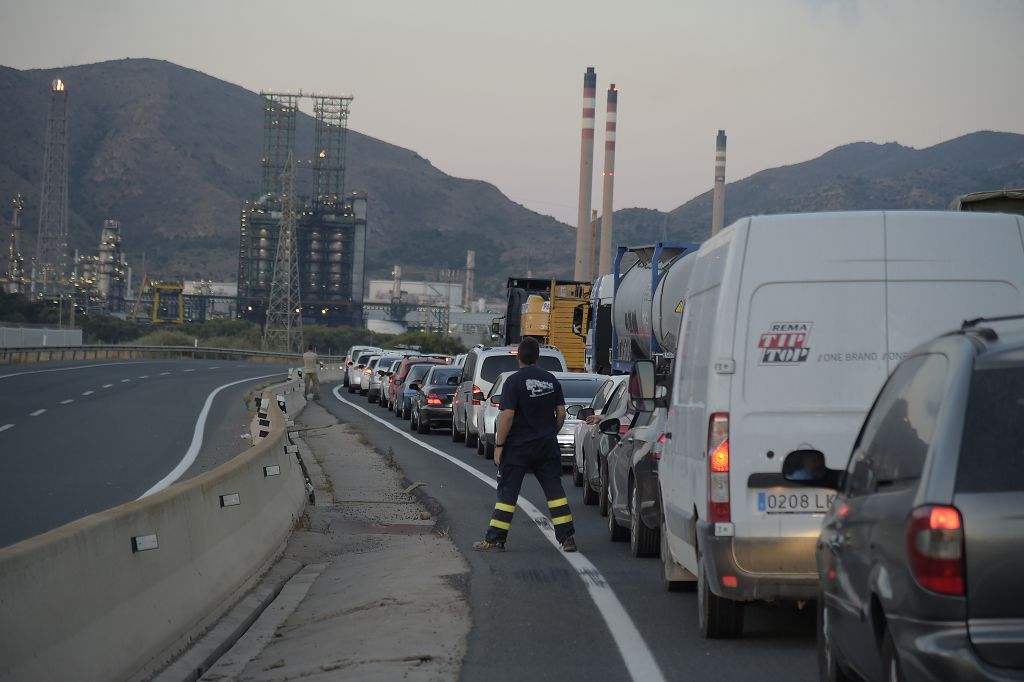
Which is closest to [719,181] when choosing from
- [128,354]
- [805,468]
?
[128,354]

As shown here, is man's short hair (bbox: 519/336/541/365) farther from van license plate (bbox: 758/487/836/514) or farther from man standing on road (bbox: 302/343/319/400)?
man standing on road (bbox: 302/343/319/400)

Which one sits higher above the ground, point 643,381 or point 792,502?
point 643,381

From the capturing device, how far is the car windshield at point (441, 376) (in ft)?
108

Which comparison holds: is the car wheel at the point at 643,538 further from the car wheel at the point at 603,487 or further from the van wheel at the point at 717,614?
the van wheel at the point at 717,614

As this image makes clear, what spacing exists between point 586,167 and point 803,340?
8810 cm

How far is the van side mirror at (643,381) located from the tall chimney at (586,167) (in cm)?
8351

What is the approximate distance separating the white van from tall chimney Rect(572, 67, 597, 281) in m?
85.7

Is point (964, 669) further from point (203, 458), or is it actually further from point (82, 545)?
point (203, 458)

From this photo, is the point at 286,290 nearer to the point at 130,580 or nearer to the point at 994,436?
the point at 130,580

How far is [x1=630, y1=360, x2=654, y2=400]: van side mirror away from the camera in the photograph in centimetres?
1012

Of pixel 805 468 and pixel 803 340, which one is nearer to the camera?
pixel 805 468

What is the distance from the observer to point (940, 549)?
428 centimetres

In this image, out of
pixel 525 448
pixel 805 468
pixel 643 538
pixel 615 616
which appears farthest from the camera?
pixel 525 448

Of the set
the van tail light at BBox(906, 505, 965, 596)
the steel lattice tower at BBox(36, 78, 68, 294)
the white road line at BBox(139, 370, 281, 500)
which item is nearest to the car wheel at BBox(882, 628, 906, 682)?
the van tail light at BBox(906, 505, 965, 596)
